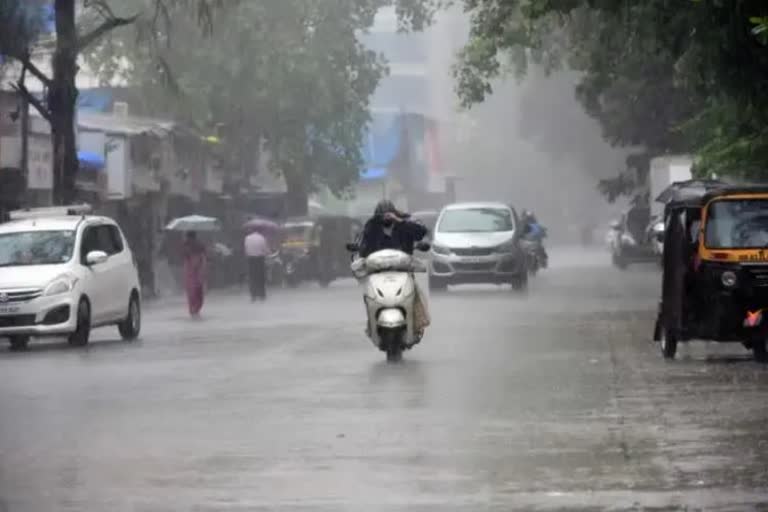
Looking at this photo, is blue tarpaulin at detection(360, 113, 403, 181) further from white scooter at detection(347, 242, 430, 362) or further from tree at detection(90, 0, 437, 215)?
white scooter at detection(347, 242, 430, 362)

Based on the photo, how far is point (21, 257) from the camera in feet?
96.8

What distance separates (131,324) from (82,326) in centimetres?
244

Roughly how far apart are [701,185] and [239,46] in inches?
1595

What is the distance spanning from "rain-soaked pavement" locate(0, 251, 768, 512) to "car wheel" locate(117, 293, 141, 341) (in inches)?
81.8

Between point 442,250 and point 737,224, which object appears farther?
point 442,250

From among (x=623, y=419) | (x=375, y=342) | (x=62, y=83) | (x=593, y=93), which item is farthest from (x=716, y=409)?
(x=593, y=93)

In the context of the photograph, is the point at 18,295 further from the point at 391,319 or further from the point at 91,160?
the point at 91,160

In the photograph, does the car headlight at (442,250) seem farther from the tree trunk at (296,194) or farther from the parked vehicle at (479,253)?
the tree trunk at (296,194)

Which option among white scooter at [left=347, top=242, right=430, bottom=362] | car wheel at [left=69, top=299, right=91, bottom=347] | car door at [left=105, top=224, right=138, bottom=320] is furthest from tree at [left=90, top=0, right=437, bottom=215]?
white scooter at [left=347, top=242, right=430, bottom=362]

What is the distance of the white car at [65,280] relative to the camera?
1107 inches

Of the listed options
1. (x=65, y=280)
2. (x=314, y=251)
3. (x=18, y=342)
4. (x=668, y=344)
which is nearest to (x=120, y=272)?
(x=18, y=342)

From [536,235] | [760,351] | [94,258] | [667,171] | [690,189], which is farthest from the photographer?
[536,235]

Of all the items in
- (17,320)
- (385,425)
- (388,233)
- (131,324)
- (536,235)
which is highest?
(388,233)

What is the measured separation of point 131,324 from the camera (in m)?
31.0
